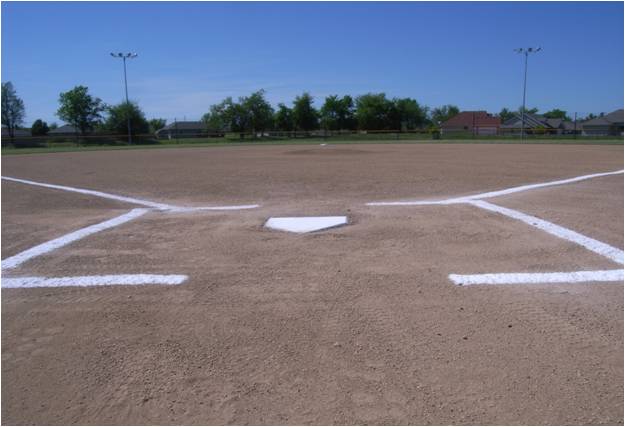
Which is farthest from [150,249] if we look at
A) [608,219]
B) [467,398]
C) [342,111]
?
[342,111]

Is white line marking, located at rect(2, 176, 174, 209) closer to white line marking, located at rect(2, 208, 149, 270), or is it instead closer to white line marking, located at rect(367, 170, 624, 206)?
white line marking, located at rect(2, 208, 149, 270)

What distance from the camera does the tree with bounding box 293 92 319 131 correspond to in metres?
87.1

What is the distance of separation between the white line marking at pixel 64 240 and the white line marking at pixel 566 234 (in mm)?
5389

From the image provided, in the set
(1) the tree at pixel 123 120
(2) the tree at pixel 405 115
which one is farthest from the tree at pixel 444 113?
(1) the tree at pixel 123 120

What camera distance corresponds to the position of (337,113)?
91.3m

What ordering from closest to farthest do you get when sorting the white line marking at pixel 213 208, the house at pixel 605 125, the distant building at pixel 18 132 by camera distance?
the white line marking at pixel 213 208, the house at pixel 605 125, the distant building at pixel 18 132

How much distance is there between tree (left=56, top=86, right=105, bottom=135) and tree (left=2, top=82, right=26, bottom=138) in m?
7.87

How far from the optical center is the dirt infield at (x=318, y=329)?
2.28 meters

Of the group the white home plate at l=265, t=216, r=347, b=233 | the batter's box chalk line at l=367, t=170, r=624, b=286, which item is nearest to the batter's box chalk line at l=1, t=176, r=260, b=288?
the white home plate at l=265, t=216, r=347, b=233

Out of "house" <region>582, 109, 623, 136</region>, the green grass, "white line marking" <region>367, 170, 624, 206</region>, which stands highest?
"house" <region>582, 109, 623, 136</region>

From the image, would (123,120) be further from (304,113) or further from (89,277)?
(89,277)

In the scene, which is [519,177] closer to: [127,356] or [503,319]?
Result: [503,319]

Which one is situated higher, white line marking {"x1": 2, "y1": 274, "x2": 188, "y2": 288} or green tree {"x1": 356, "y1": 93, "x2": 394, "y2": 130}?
green tree {"x1": 356, "y1": 93, "x2": 394, "y2": 130}

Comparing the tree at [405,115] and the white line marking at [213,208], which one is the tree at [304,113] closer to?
the tree at [405,115]
